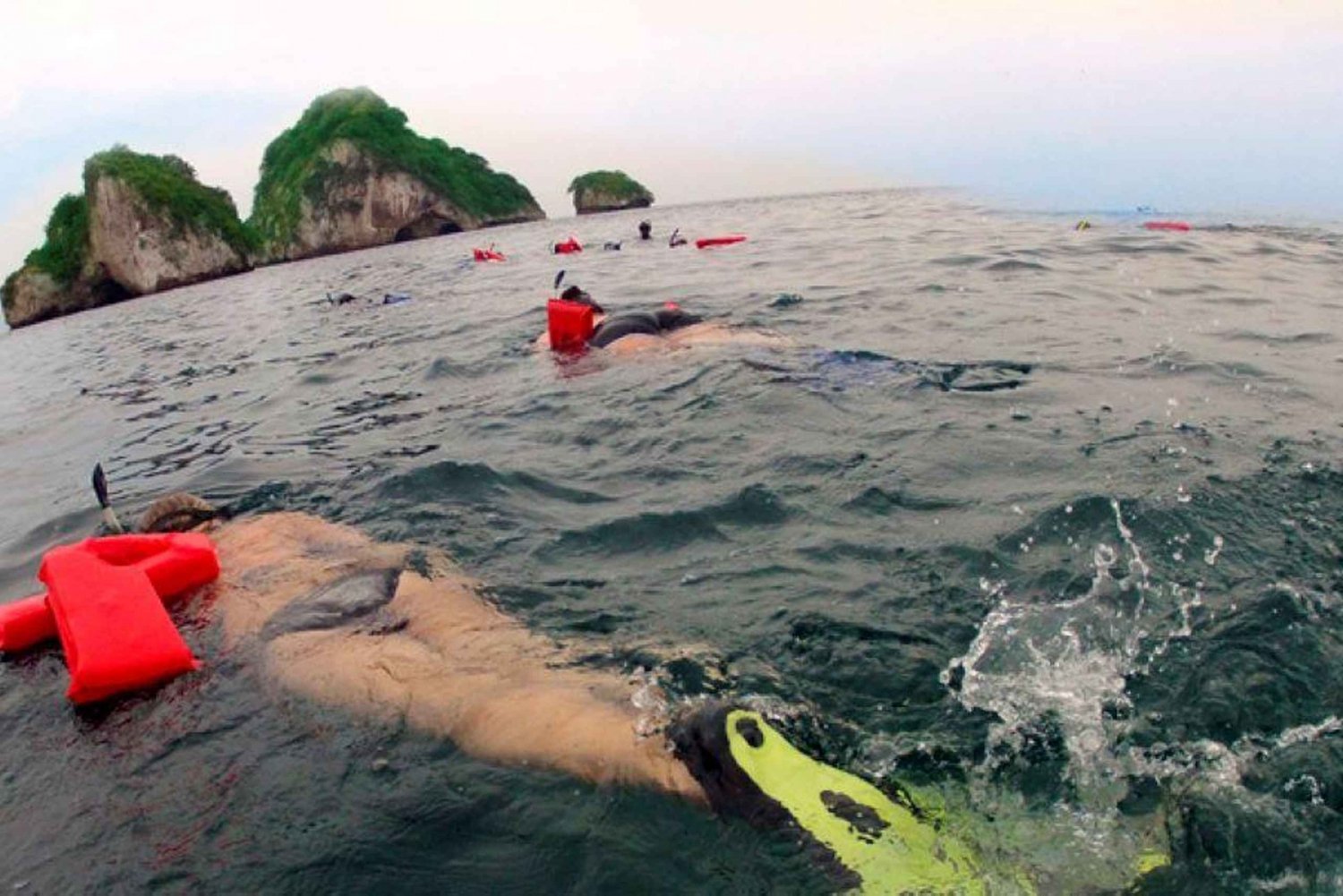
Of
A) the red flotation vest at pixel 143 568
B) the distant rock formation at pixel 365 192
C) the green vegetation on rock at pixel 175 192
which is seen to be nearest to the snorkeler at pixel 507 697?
the red flotation vest at pixel 143 568

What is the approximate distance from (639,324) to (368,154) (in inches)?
2619

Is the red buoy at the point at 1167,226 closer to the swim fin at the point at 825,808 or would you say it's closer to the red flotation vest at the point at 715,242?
the red flotation vest at the point at 715,242

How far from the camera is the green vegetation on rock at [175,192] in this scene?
5053 centimetres

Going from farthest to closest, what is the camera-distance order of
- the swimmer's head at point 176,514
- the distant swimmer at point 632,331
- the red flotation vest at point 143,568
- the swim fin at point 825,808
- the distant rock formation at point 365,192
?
the distant rock formation at point 365,192, the distant swimmer at point 632,331, the swimmer's head at point 176,514, the red flotation vest at point 143,568, the swim fin at point 825,808

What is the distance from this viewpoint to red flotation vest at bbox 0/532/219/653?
13.7 ft

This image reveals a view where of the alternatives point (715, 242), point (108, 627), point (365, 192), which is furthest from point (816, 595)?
point (365, 192)

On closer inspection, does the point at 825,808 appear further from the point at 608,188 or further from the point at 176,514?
the point at 608,188

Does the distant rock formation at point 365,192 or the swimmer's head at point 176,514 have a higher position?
the distant rock formation at point 365,192

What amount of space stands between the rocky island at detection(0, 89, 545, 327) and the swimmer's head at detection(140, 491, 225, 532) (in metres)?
53.1

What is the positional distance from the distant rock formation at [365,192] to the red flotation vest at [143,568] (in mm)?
67680

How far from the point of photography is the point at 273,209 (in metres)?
69.6

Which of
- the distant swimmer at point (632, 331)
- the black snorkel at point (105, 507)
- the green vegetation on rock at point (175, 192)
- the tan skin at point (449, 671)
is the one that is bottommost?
the tan skin at point (449, 671)

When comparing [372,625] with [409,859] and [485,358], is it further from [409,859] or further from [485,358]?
[485,358]

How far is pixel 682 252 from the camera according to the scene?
73.6 feet
